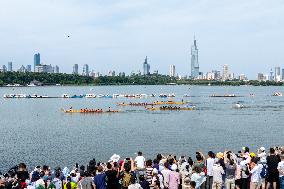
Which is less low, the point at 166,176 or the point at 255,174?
the point at 166,176

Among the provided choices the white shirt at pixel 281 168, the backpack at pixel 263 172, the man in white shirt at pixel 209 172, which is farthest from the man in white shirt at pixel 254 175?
the man in white shirt at pixel 209 172

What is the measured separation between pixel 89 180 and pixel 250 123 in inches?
2918

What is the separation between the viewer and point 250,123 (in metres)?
86.6

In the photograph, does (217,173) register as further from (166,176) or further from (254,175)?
(166,176)

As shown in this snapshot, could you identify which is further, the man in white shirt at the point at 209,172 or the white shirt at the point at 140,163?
the white shirt at the point at 140,163

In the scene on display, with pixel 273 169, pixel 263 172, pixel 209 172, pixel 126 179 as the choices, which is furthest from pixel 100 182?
pixel 273 169

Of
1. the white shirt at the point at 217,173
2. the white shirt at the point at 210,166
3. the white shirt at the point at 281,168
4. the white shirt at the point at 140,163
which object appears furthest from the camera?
the white shirt at the point at 140,163

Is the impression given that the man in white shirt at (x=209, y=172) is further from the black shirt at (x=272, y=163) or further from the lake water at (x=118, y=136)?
the lake water at (x=118, y=136)

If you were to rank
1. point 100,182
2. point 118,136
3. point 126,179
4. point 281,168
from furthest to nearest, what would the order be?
point 118,136
point 281,168
point 126,179
point 100,182

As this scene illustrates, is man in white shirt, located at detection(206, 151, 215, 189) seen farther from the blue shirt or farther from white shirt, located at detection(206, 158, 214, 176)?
the blue shirt

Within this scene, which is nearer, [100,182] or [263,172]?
[100,182]

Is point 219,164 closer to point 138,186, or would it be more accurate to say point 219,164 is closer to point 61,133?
point 138,186

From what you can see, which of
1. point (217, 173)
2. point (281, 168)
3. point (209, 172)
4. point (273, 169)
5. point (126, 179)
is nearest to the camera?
point (126, 179)

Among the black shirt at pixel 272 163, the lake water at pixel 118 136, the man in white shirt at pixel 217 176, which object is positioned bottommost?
the lake water at pixel 118 136
